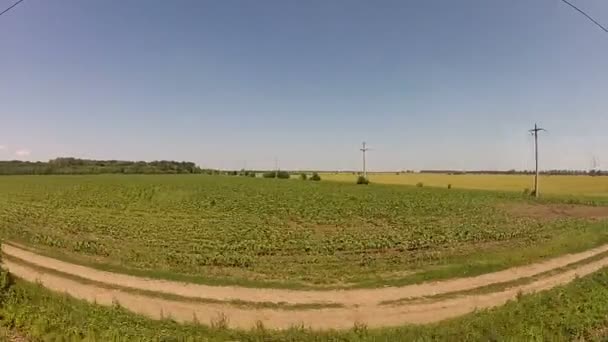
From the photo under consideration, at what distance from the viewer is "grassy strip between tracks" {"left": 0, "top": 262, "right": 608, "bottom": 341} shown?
347 inches

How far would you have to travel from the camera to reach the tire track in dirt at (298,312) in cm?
1066

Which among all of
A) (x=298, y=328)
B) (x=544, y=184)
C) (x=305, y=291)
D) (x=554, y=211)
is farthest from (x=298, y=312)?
(x=544, y=184)

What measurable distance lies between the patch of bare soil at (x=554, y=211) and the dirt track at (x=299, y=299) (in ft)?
83.3

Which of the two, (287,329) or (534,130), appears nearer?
(287,329)

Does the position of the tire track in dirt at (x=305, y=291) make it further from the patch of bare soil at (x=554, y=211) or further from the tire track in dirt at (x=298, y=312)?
the patch of bare soil at (x=554, y=211)

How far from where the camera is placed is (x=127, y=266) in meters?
17.0

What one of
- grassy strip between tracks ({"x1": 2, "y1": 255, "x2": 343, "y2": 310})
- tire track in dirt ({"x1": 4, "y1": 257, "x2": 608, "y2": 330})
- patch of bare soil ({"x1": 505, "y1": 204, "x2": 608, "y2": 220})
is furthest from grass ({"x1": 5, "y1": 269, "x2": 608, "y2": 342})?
patch of bare soil ({"x1": 505, "y1": 204, "x2": 608, "y2": 220})

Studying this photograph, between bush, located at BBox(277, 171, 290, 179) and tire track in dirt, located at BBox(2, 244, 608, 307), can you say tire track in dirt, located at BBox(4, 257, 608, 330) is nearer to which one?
tire track in dirt, located at BBox(2, 244, 608, 307)

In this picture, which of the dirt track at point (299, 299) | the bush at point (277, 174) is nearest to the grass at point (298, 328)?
the dirt track at point (299, 299)

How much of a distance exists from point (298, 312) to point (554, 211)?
41484 mm

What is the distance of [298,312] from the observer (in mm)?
11438

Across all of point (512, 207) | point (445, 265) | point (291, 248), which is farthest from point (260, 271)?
point (512, 207)

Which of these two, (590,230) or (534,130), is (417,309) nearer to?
(590,230)

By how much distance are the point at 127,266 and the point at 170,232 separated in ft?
33.3
